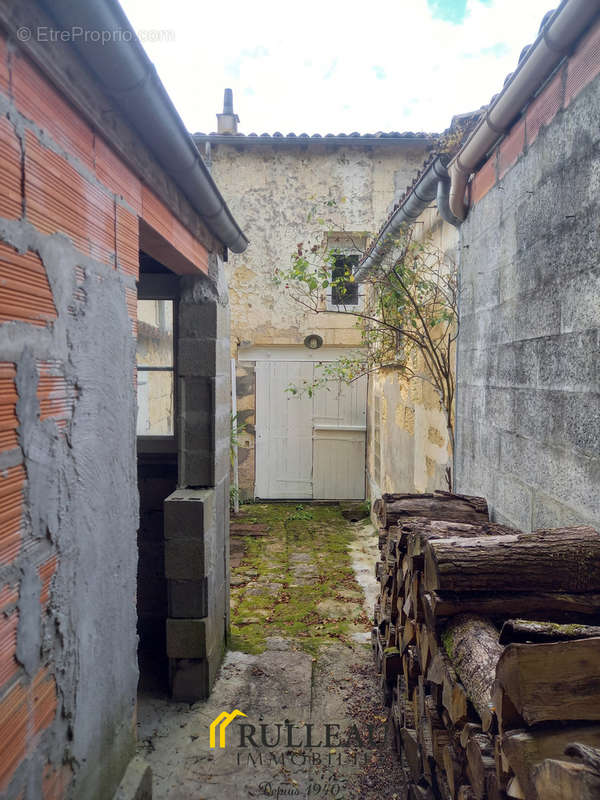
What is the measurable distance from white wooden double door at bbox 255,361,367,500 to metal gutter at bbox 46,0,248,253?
6.49 meters

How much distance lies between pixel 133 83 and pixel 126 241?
1.87 ft

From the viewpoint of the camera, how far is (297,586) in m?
5.96

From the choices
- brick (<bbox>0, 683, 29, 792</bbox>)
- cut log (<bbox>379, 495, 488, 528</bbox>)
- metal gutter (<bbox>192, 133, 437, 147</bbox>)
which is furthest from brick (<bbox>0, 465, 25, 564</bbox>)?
metal gutter (<bbox>192, 133, 437, 147</bbox>)

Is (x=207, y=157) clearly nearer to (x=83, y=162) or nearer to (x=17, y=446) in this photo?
(x=83, y=162)

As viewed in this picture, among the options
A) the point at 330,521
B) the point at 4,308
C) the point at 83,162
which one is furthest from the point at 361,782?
the point at 330,521

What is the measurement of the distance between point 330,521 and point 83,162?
7.36 meters

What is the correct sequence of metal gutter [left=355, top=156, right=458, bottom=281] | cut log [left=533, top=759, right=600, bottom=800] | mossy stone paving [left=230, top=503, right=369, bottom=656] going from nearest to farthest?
cut log [left=533, top=759, right=600, bottom=800] < metal gutter [left=355, top=156, right=458, bottom=281] < mossy stone paving [left=230, top=503, right=369, bottom=656]

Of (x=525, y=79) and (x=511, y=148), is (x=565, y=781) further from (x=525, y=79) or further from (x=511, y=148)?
(x=511, y=148)

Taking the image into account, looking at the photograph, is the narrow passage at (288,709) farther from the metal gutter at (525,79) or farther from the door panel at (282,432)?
the metal gutter at (525,79)

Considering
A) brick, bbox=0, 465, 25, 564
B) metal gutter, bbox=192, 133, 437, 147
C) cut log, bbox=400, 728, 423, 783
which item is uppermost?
metal gutter, bbox=192, 133, 437, 147

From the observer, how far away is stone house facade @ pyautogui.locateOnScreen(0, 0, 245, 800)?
54.9 inches

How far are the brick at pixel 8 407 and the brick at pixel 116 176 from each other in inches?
34.7

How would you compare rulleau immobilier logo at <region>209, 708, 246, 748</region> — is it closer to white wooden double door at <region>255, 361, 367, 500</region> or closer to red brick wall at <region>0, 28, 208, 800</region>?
red brick wall at <region>0, 28, 208, 800</region>

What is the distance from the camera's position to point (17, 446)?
142cm
